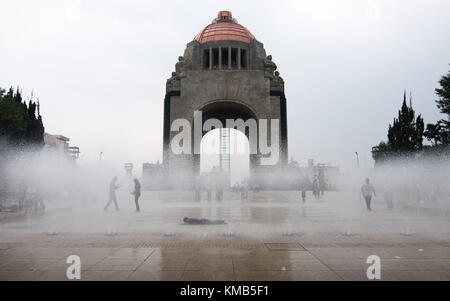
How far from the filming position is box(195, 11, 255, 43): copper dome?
127 feet

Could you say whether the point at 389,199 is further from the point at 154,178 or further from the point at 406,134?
the point at 154,178

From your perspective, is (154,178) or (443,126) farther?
(154,178)

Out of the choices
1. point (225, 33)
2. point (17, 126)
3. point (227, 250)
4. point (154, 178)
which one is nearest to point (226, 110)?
point (225, 33)

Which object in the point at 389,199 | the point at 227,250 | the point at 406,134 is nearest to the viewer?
the point at 227,250

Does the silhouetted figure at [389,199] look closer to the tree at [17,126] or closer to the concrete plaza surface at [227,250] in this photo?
the concrete plaza surface at [227,250]

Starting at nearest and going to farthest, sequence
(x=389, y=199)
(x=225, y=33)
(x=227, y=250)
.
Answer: (x=227, y=250) < (x=389, y=199) < (x=225, y=33)

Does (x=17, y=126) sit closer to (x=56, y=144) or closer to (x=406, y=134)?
(x=406, y=134)

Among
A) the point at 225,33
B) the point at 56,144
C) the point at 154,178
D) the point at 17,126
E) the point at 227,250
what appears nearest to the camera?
the point at 227,250

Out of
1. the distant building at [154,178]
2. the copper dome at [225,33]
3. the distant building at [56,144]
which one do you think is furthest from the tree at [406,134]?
the distant building at [56,144]

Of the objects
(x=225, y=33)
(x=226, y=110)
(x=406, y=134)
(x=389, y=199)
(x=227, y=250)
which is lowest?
(x=227, y=250)

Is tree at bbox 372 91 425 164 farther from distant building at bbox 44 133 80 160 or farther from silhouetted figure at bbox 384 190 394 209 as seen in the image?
distant building at bbox 44 133 80 160

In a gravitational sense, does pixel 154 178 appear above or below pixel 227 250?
above

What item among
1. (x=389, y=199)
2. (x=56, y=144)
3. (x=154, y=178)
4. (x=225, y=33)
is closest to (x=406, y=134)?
(x=389, y=199)

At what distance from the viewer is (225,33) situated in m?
39.1
